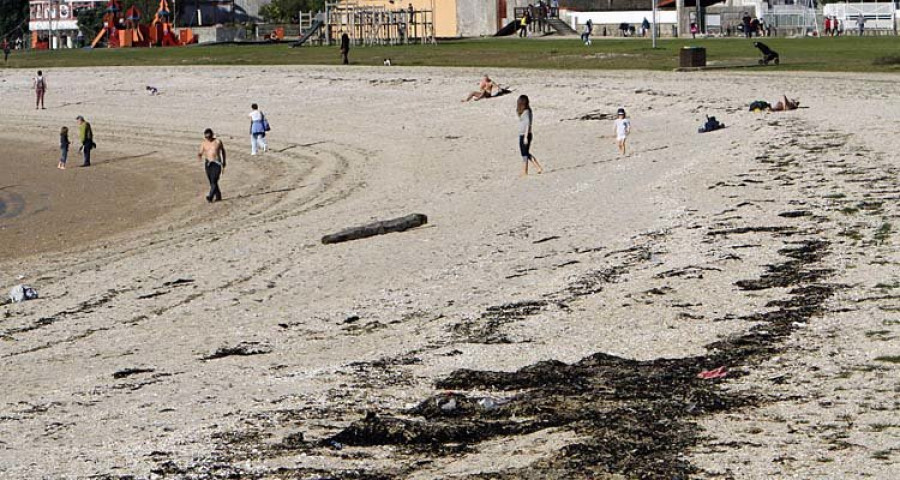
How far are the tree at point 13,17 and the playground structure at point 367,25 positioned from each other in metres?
42.1

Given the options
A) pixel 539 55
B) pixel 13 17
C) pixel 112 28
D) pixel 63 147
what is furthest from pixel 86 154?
pixel 13 17

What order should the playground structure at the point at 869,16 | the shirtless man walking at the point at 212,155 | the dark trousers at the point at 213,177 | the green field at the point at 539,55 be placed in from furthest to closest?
the playground structure at the point at 869,16
the green field at the point at 539,55
the dark trousers at the point at 213,177
the shirtless man walking at the point at 212,155

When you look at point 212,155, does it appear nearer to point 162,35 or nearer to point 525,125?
point 525,125

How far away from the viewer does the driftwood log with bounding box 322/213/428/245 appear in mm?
21359

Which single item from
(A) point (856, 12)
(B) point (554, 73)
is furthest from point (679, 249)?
(A) point (856, 12)

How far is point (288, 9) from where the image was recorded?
101688 millimetres

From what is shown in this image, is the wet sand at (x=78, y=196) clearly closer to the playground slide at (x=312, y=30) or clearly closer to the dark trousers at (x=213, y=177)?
the dark trousers at (x=213, y=177)

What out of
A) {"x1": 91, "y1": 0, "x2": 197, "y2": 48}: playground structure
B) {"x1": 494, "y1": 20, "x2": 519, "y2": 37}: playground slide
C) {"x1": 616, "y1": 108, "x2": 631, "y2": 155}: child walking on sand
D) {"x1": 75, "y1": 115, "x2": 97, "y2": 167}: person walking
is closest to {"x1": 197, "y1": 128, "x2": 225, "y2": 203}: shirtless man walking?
{"x1": 616, "y1": 108, "x2": 631, "y2": 155}: child walking on sand

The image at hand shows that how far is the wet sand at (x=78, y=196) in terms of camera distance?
82.9 feet

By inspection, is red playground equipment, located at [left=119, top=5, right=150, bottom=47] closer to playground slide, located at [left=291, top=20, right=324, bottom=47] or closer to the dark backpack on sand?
playground slide, located at [left=291, top=20, right=324, bottom=47]

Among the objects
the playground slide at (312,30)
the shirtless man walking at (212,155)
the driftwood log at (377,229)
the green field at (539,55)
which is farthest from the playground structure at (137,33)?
the driftwood log at (377,229)

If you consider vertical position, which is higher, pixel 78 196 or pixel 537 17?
pixel 537 17

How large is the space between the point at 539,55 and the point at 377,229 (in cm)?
3702

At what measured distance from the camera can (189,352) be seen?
14359 millimetres
